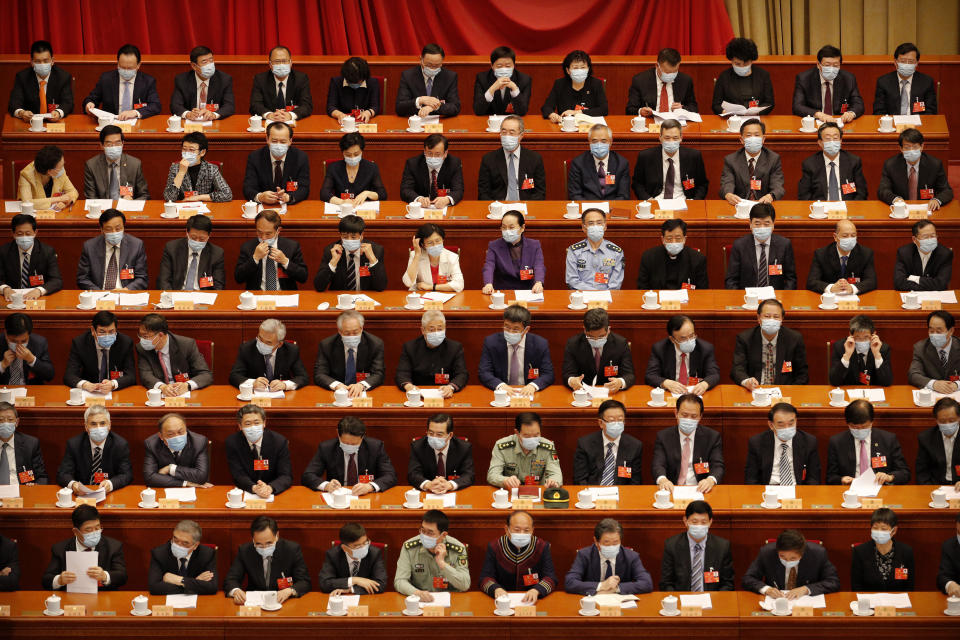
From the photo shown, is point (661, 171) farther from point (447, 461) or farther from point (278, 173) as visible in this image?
point (447, 461)

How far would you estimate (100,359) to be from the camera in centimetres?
841

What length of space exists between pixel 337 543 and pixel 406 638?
2.42ft

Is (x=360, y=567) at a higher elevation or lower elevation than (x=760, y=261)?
lower

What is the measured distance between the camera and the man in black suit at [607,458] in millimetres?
7922

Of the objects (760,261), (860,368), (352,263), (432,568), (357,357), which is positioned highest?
(352,263)

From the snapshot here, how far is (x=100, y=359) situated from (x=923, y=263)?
16.7ft

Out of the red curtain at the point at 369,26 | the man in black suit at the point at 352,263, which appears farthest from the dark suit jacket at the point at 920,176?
the man in black suit at the point at 352,263

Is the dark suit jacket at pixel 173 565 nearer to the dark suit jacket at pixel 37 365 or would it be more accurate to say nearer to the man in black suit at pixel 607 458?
the dark suit jacket at pixel 37 365

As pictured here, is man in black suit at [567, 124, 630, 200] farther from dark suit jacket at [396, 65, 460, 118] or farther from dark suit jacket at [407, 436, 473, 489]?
dark suit jacket at [407, 436, 473, 489]

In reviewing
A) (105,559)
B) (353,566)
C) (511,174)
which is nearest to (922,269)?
(511,174)

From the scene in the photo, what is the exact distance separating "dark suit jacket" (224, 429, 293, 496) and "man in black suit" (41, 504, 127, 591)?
75 centimetres

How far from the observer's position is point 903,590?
7387 millimetres

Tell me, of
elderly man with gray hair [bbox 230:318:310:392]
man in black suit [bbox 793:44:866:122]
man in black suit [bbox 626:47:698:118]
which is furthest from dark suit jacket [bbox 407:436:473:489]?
man in black suit [bbox 793:44:866:122]

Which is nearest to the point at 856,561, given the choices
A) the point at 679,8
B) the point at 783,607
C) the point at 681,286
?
the point at 783,607
